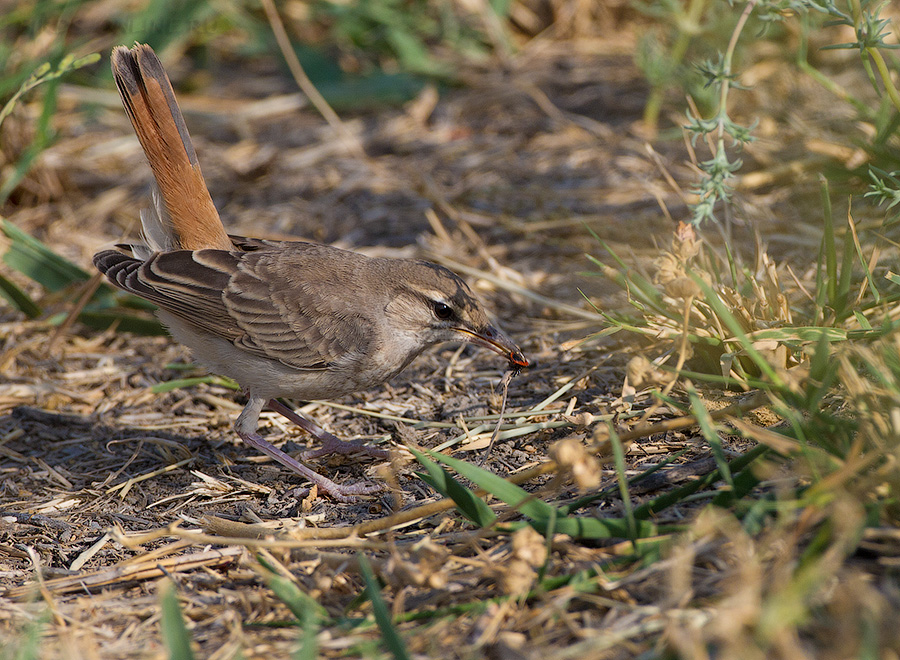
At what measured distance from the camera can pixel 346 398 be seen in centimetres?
493

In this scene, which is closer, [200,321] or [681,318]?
[681,318]

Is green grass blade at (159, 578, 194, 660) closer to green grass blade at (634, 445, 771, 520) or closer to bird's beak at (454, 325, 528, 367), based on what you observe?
green grass blade at (634, 445, 771, 520)

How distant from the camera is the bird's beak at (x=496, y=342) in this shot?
4234mm

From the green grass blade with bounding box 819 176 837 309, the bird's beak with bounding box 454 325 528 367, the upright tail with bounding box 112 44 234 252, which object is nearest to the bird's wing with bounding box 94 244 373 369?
the upright tail with bounding box 112 44 234 252

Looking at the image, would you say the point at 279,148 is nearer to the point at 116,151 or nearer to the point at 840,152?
the point at 116,151

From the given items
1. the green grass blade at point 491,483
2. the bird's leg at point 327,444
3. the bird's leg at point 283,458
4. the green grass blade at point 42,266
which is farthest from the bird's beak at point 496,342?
the green grass blade at point 42,266

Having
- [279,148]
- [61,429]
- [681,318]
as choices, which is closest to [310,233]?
[279,148]

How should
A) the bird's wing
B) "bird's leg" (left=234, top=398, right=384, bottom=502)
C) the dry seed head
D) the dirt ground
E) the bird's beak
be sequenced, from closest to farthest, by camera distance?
the dry seed head
the dirt ground
"bird's leg" (left=234, top=398, right=384, bottom=502)
the bird's beak
the bird's wing

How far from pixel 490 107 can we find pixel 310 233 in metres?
2.29

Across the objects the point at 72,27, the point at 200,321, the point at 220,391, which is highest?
the point at 72,27

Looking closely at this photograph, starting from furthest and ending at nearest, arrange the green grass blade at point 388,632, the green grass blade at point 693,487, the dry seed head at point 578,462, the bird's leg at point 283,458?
the bird's leg at point 283,458 < the green grass blade at point 693,487 < the dry seed head at point 578,462 < the green grass blade at point 388,632

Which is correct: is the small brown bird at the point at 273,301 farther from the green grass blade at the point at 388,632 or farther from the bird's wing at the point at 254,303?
the green grass blade at the point at 388,632

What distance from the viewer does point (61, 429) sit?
182 inches

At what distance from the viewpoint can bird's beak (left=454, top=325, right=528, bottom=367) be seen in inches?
167
